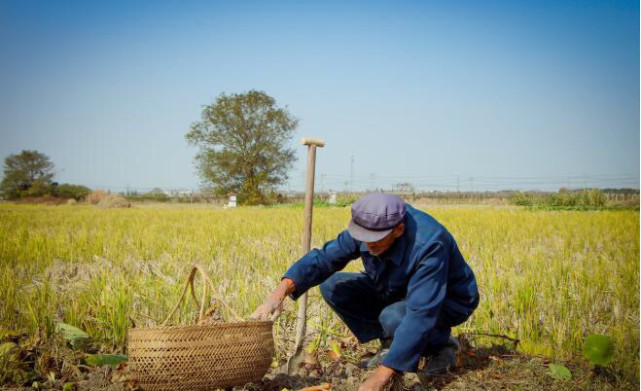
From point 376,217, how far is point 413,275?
321mm

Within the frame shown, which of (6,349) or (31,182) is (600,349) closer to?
(6,349)

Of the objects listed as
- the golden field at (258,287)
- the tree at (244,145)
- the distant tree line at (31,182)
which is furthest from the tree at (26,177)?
the golden field at (258,287)

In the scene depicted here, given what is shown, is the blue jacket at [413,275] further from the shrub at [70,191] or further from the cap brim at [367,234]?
the shrub at [70,191]

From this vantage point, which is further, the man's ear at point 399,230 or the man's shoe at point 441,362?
the man's shoe at point 441,362

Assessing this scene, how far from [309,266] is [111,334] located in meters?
1.52

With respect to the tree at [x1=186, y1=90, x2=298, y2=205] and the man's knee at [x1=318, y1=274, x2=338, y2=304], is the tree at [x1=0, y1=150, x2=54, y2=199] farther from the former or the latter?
the man's knee at [x1=318, y1=274, x2=338, y2=304]

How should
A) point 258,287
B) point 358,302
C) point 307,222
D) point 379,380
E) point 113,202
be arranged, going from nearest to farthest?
point 379,380
point 358,302
point 307,222
point 258,287
point 113,202

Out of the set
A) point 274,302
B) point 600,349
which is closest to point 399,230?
point 274,302

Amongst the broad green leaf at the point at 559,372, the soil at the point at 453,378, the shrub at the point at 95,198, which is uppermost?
the broad green leaf at the point at 559,372

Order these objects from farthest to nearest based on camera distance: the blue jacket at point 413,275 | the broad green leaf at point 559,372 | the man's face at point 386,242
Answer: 1. the broad green leaf at point 559,372
2. the man's face at point 386,242
3. the blue jacket at point 413,275

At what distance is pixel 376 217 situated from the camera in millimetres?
2137

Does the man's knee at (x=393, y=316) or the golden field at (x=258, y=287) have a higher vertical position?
the man's knee at (x=393, y=316)

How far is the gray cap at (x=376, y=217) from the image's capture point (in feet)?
7.00

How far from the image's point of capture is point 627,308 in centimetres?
368
